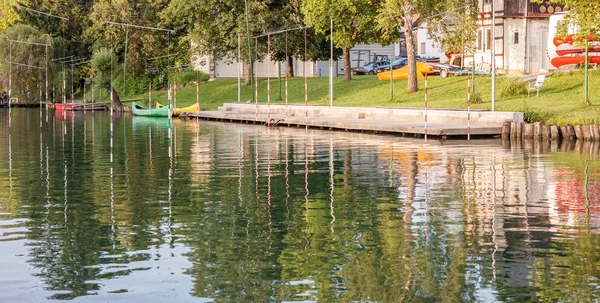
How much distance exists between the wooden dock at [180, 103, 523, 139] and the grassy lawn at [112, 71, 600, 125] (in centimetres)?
215

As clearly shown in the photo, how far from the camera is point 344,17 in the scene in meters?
66.1

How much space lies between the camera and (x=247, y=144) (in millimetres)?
37094

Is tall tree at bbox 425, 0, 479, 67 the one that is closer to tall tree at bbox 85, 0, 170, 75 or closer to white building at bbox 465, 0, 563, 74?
white building at bbox 465, 0, 563, 74

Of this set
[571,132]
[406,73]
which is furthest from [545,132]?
[406,73]

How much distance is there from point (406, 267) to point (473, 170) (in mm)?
13182

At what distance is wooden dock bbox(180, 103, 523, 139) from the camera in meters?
39.3

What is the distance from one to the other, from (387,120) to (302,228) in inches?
1261

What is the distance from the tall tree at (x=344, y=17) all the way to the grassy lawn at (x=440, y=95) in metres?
3.59

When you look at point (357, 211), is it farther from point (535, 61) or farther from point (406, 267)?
point (535, 61)

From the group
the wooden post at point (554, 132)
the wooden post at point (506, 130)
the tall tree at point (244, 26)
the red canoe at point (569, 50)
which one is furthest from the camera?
the tall tree at point (244, 26)

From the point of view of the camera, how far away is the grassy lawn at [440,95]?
43.8 m

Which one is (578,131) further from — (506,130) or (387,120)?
(387,120)

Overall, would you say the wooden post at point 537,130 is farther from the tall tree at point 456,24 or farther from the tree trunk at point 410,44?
the tree trunk at point 410,44

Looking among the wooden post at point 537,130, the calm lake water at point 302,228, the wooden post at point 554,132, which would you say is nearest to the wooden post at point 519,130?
the wooden post at point 537,130
